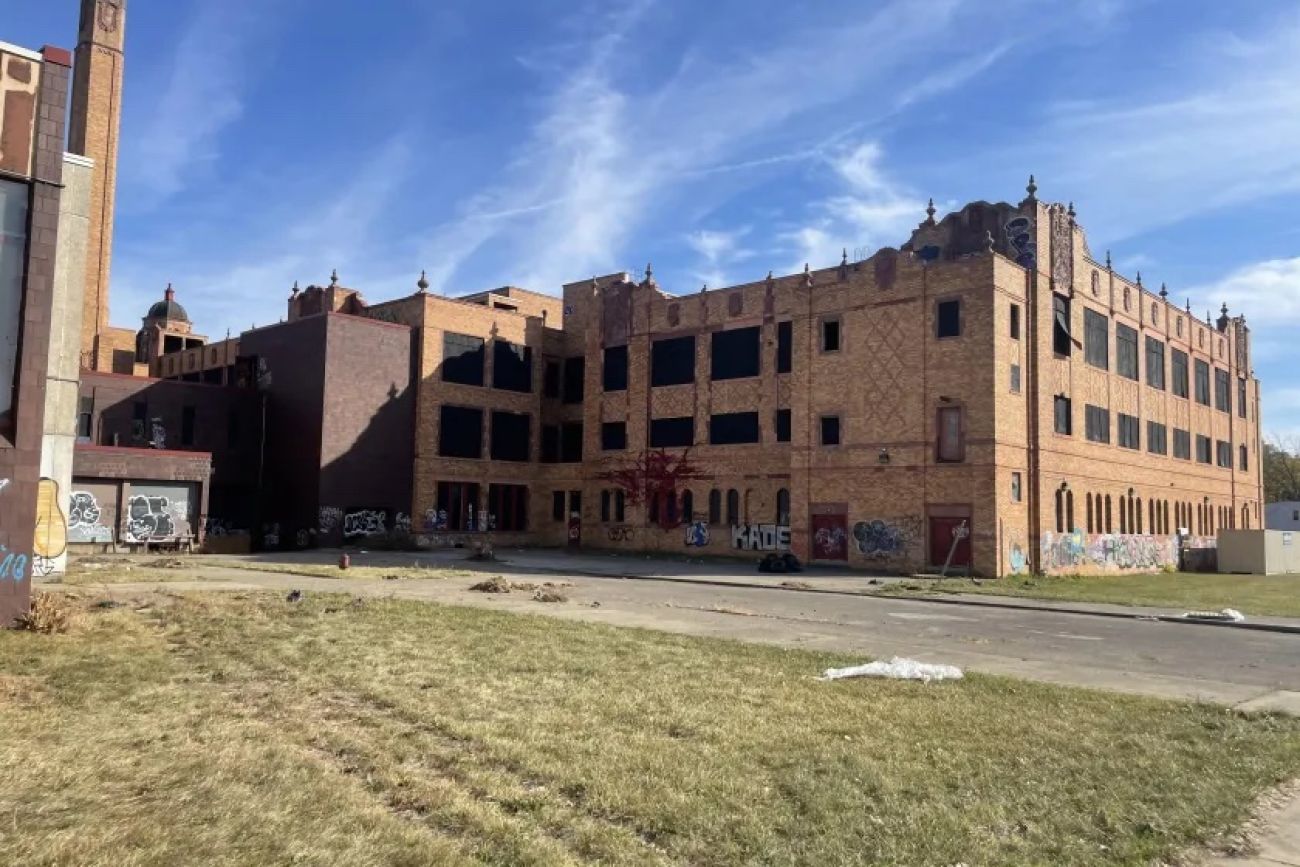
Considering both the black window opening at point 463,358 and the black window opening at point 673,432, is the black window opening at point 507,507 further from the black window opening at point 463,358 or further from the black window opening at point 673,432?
the black window opening at point 673,432

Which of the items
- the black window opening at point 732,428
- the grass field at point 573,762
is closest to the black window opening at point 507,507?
the black window opening at point 732,428

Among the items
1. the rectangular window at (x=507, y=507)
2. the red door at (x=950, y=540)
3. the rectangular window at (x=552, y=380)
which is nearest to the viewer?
the red door at (x=950, y=540)

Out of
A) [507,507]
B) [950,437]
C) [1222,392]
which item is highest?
[1222,392]

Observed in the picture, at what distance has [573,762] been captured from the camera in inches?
279

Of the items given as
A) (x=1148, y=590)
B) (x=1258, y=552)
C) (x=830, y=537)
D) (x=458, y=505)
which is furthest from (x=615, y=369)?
(x=1258, y=552)

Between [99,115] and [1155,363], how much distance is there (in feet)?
190

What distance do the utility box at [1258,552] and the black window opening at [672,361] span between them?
2735cm

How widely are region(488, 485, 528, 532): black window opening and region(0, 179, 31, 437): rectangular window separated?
37.0m

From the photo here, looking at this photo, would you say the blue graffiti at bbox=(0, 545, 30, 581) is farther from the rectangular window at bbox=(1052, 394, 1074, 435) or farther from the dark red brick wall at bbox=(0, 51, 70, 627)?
the rectangular window at bbox=(1052, 394, 1074, 435)

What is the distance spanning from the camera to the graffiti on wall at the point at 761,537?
41438 mm

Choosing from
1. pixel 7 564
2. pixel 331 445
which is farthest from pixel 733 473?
pixel 7 564

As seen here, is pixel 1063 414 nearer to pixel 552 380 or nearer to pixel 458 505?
pixel 552 380

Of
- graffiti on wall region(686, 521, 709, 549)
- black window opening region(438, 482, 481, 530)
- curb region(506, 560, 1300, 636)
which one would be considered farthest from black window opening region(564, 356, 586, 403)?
curb region(506, 560, 1300, 636)

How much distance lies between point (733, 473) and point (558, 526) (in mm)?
12234
